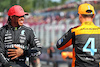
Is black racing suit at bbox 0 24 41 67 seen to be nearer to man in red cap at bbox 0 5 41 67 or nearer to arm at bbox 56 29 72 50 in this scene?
man in red cap at bbox 0 5 41 67

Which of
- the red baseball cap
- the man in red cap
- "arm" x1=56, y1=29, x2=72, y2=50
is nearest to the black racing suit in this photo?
the man in red cap

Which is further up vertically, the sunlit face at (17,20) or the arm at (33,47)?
the sunlit face at (17,20)

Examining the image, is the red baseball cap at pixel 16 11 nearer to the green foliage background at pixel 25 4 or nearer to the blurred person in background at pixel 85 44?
the blurred person in background at pixel 85 44

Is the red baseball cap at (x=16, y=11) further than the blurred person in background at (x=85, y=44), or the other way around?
the red baseball cap at (x=16, y=11)

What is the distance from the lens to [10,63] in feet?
14.2

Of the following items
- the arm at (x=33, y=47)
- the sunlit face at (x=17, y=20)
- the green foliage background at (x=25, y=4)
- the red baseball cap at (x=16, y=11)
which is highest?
the red baseball cap at (x=16, y=11)

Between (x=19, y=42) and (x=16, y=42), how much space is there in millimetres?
52

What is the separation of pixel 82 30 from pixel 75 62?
552mm

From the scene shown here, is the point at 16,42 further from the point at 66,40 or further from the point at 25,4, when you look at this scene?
the point at 25,4

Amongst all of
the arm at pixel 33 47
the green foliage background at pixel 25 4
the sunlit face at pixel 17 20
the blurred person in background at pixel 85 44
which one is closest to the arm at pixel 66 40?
the blurred person in background at pixel 85 44

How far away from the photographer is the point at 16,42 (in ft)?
14.3

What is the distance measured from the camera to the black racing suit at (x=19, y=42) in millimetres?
4355

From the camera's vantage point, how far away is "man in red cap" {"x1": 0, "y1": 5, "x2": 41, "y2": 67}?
4332 mm

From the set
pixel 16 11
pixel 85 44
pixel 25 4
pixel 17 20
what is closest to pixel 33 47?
pixel 17 20
